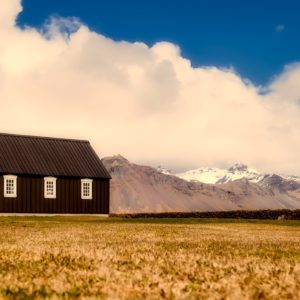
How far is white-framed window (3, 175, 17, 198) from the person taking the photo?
60.6 meters

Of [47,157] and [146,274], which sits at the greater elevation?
[47,157]

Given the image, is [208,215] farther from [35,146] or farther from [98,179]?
[35,146]

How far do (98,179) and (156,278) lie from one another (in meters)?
57.5

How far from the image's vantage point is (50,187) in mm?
63094

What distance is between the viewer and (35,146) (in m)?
66.3

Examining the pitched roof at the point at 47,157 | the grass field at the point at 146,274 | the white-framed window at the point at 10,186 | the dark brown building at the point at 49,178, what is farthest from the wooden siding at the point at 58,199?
the grass field at the point at 146,274

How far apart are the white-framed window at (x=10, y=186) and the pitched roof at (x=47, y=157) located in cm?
58

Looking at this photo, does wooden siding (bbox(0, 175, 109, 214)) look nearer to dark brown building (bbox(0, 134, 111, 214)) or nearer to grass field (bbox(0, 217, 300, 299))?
dark brown building (bbox(0, 134, 111, 214))

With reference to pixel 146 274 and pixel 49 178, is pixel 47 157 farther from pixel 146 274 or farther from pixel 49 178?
pixel 146 274

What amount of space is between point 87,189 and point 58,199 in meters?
3.78

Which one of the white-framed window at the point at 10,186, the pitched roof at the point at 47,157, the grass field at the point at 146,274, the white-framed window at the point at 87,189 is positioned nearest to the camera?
the grass field at the point at 146,274

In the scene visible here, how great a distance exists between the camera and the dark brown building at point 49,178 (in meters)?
61.1

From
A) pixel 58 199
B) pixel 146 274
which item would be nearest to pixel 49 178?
pixel 58 199

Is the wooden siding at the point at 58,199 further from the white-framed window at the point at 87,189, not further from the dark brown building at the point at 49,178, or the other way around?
the white-framed window at the point at 87,189
